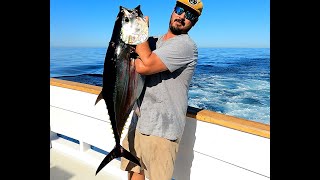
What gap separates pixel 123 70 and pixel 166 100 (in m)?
0.30

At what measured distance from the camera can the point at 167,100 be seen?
1683mm

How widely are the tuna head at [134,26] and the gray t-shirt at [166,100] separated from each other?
24 cm

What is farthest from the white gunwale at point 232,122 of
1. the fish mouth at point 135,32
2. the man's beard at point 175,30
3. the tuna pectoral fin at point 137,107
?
the fish mouth at point 135,32

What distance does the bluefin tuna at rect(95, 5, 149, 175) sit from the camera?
139 centimetres

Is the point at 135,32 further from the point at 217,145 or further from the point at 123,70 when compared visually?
the point at 217,145

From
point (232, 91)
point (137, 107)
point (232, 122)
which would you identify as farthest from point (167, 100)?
point (232, 91)

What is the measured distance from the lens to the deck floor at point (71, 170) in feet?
8.43

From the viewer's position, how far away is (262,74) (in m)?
12.8

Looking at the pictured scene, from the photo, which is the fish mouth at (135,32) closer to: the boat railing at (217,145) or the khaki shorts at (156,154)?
the khaki shorts at (156,154)
